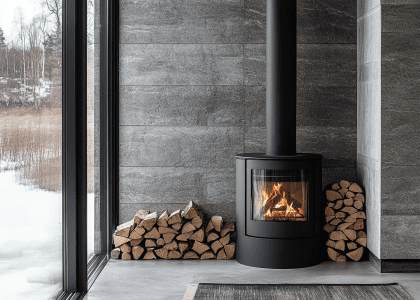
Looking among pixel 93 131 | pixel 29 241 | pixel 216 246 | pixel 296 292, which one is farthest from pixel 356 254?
pixel 29 241

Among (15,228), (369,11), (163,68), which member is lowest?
(15,228)

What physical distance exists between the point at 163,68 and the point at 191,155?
2.49ft

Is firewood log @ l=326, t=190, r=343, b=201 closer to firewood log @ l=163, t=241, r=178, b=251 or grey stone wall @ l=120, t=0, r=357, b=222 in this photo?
grey stone wall @ l=120, t=0, r=357, b=222

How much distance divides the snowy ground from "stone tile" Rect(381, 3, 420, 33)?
246cm

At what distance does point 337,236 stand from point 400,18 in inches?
65.6

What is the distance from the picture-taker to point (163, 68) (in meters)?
3.84

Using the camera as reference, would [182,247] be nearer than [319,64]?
Yes

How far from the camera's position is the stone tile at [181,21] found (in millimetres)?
3809

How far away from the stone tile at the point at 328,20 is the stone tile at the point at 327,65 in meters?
0.06

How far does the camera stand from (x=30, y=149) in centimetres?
220

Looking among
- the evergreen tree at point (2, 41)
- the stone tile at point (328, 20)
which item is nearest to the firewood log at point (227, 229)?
the stone tile at point (328, 20)

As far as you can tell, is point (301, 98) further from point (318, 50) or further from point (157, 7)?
point (157, 7)

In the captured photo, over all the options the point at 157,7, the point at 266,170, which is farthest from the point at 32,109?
the point at 157,7

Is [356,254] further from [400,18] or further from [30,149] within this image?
[30,149]
